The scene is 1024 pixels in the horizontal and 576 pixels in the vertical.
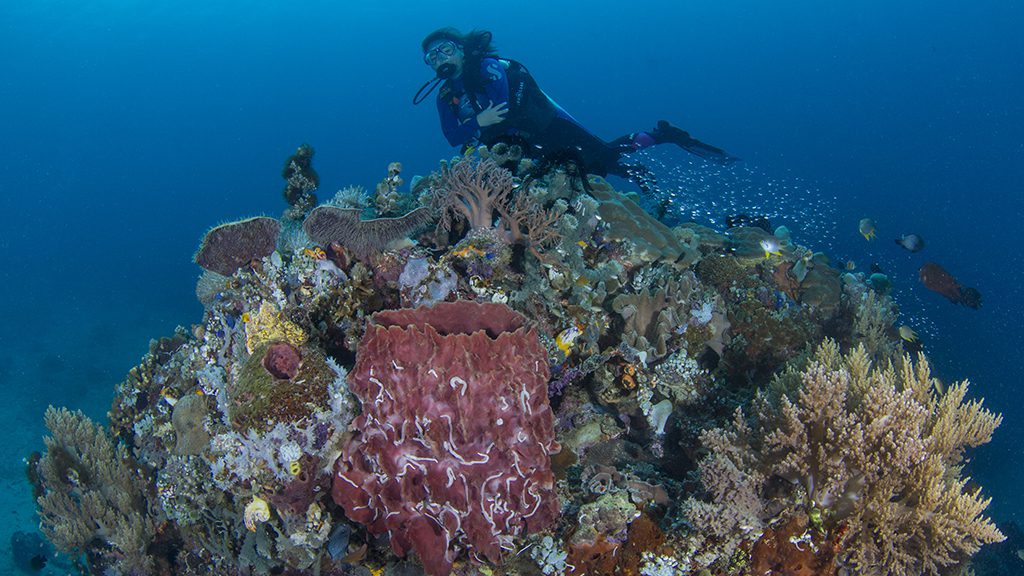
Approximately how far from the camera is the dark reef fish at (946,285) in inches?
398

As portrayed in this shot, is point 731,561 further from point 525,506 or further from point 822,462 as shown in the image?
point 525,506

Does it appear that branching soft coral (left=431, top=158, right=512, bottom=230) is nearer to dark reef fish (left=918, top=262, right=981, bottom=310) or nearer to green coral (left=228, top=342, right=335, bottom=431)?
green coral (left=228, top=342, right=335, bottom=431)

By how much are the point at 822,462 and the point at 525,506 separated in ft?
8.00

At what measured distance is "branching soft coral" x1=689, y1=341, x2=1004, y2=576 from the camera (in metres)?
4.22

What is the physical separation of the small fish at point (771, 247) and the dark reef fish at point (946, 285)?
4027 millimetres

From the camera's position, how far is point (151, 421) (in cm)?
687

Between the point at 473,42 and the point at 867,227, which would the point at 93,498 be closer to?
the point at 473,42

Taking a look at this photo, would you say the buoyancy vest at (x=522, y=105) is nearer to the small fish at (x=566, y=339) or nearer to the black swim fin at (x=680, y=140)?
the black swim fin at (x=680, y=140)

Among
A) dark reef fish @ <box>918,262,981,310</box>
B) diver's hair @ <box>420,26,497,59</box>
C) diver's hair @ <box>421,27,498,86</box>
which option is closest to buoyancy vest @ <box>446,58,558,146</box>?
diver's hair @ <box>421,27,498,86</box>

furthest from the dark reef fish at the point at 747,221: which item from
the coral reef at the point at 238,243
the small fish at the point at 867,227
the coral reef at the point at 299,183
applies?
the coral reef at the point at 238,243

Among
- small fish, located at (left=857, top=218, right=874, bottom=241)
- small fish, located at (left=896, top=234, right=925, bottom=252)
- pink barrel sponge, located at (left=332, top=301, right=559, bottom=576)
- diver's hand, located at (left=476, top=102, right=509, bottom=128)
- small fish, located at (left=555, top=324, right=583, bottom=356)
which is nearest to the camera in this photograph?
pink barrel sponge, located at (left=332, top=301, right=559, bottom=576)

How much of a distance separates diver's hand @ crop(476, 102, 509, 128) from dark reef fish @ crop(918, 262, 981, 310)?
8761 millimetres

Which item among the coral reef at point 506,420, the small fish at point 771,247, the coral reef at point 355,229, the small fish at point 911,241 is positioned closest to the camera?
the coral reef at point 506,420

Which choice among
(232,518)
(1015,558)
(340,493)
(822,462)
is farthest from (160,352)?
(1015,558)
